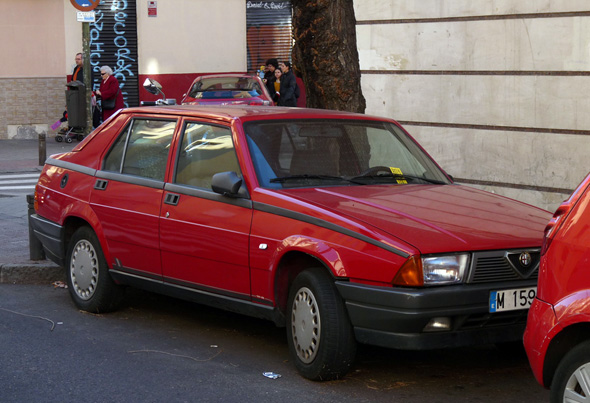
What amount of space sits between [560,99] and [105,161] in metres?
5.67

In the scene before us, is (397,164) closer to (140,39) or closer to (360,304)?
(360,304)

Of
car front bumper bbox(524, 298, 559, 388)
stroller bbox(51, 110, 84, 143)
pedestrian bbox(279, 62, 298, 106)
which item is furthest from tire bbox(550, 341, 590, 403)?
stroller bbox(51, 110, 84, 143)

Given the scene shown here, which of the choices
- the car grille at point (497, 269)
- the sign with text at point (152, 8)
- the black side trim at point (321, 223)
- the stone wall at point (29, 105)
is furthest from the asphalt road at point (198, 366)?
the sign with text at point (152, 8)

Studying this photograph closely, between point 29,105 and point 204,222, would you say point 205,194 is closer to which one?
point 204,222

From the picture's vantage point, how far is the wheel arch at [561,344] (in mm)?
4301

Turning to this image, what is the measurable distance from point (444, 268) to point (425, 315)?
288 millimetres

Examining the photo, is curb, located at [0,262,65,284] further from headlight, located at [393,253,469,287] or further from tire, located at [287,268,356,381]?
headlight, located at [393,253,469,287]

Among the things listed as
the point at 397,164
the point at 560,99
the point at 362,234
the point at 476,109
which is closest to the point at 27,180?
the point at 476,109

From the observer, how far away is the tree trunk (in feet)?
30.9

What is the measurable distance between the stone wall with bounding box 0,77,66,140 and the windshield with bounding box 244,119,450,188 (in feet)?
64.6

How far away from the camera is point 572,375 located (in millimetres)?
4219

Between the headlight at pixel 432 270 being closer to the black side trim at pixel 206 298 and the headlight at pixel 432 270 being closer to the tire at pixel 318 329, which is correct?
the tire at pixel 318 329

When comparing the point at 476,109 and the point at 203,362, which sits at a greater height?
the point at 476,109

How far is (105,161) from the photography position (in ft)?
25.2
